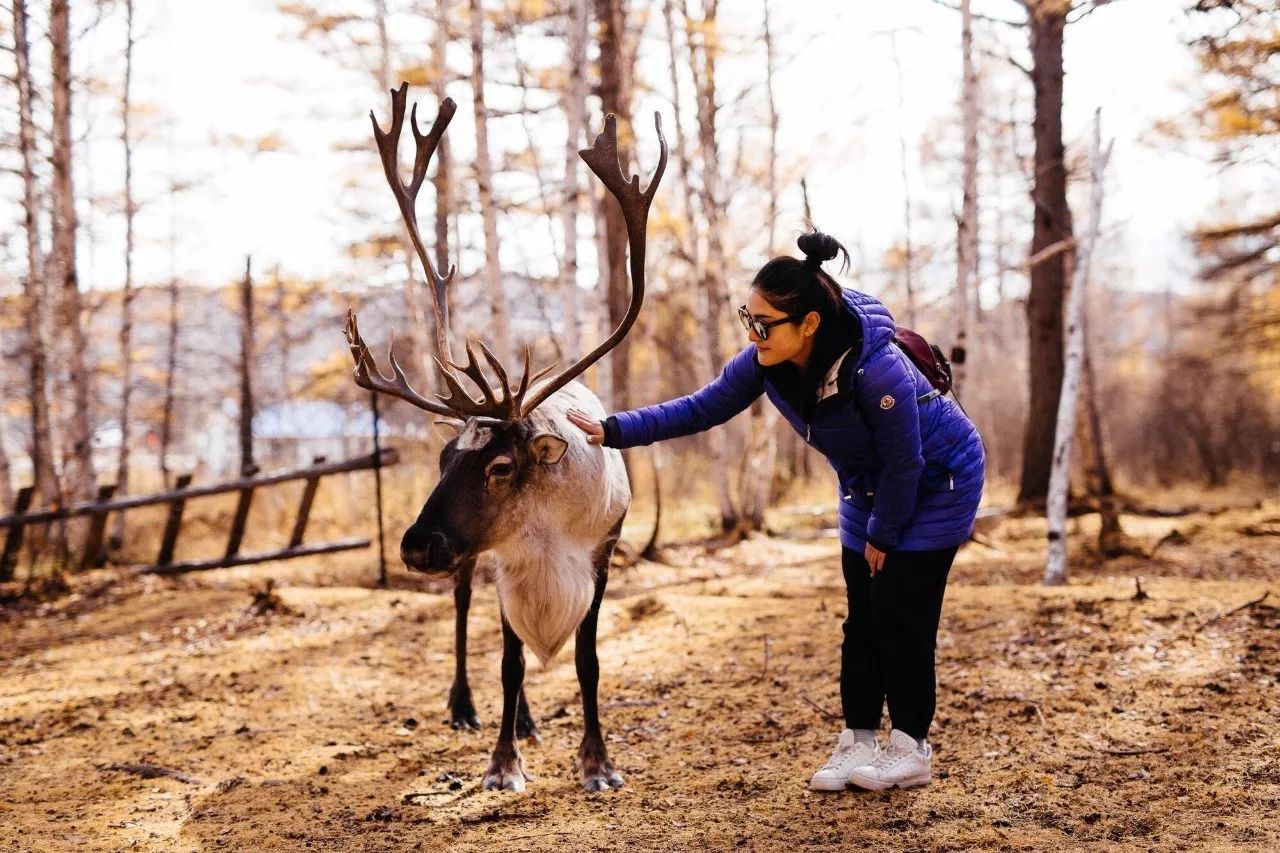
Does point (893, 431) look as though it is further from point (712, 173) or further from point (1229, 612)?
point (712, 173)

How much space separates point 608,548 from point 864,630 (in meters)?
1.26

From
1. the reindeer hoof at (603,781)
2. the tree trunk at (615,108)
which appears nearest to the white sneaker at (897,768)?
the reindeer hoof at (603,781)

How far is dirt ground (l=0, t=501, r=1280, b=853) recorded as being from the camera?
3.16 metres

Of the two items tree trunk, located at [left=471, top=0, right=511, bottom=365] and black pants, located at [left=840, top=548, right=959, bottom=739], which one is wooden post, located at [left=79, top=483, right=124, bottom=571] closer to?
tree trunk, located at [left=471, top=0, right=511, bottom=365]

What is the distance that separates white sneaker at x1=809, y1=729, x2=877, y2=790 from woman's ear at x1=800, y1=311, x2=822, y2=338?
4.88 ft

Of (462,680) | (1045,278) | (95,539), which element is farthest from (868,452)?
(1045,278)

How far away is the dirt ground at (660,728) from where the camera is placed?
3162mm

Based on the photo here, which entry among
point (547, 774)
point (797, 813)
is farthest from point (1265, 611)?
point (547, 774)

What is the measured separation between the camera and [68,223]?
10.5m

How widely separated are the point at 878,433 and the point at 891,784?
1.24 meters

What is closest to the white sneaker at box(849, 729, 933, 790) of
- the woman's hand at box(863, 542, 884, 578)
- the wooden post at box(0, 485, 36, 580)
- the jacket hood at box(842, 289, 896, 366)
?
the woman's hand at box(863, 542, 884, 578)

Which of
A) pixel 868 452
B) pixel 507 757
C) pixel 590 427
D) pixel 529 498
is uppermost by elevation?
pixel 590 427

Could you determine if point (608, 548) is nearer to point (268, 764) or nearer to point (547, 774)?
point (547, 774)

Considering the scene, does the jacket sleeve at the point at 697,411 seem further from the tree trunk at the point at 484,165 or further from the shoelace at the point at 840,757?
the tree trunk at the point at 484,165
